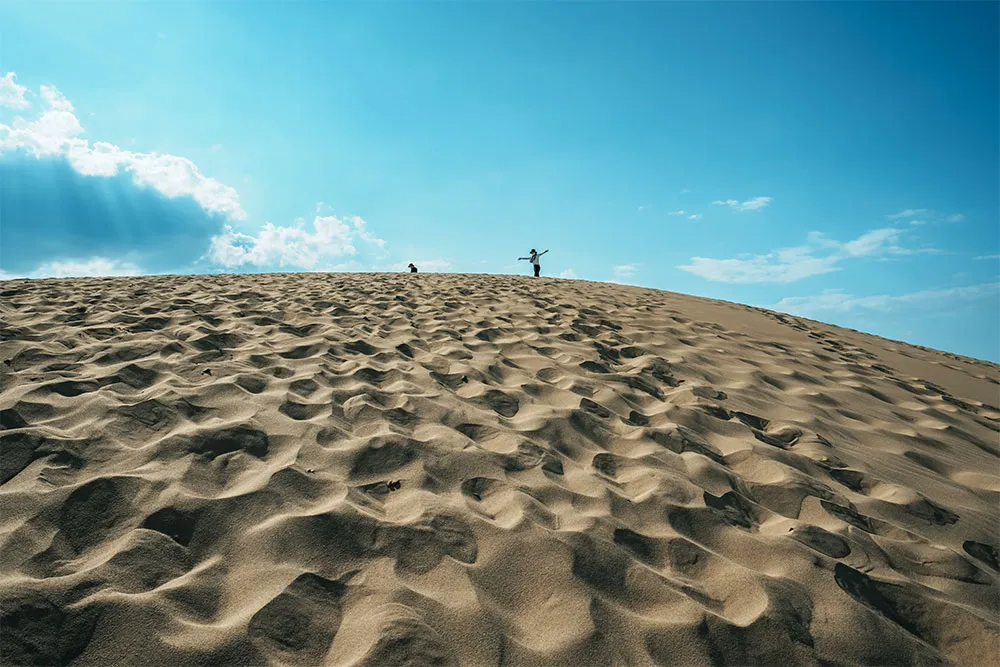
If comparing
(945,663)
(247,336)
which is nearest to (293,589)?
(945,663)

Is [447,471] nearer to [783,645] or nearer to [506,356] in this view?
[783,645]

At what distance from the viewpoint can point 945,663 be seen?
5.26ft

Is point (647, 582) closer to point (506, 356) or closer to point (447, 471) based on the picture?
point (447, 471)

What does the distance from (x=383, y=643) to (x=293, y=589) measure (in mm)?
384

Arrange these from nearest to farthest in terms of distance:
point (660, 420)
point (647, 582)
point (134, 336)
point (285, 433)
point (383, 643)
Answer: point (383, 643), point (647, 582), point (285, 433), point (660, 420), point (134, 336)

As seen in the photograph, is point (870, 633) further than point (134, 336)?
No

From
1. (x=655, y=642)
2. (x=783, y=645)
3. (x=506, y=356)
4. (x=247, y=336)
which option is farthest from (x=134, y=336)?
(x=783, y=645)

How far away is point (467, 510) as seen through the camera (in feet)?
6.93

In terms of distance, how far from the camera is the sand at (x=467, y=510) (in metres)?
1.54

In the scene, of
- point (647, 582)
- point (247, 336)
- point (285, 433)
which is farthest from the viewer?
point (247, 336)

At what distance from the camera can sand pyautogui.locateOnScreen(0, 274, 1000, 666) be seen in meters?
1.54

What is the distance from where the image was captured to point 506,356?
454 centimetres

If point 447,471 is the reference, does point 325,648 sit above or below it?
below

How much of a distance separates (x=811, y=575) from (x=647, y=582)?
0.65 m
